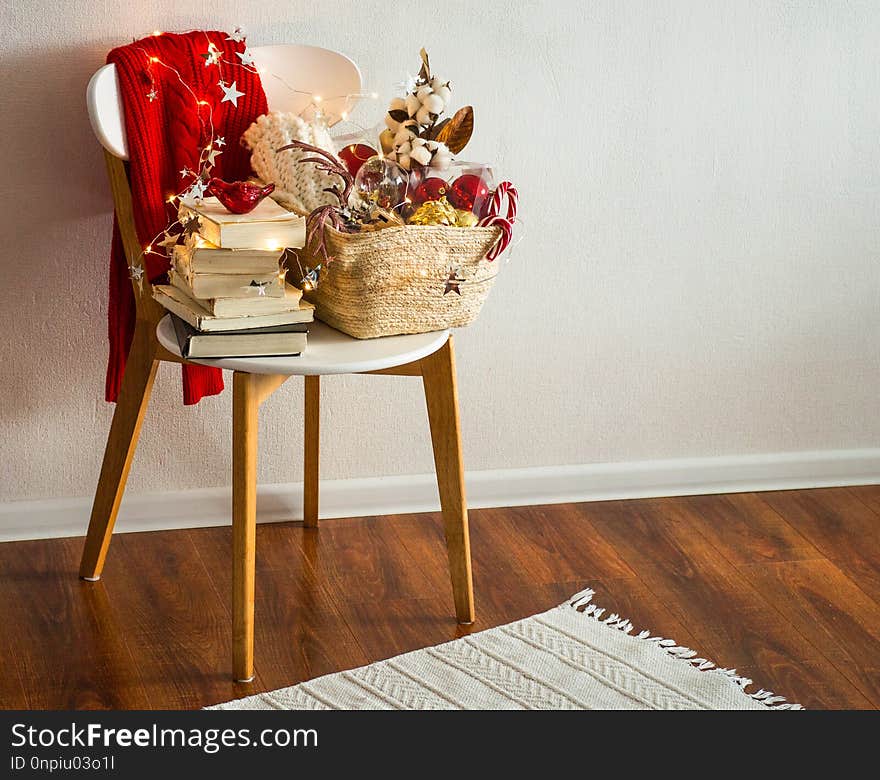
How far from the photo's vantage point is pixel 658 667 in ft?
5.62

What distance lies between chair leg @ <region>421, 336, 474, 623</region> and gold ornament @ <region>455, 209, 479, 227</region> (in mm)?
170

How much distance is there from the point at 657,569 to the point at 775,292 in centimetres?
62

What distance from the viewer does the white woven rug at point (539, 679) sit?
5.32 ft

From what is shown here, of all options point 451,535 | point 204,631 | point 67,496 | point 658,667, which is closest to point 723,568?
point 658,667

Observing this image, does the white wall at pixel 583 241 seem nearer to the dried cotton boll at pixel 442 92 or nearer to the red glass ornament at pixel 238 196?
the dried cotton boll at pixel 442 92

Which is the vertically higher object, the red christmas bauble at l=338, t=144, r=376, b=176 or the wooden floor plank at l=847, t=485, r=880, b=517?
the red christmas bauble at l=338, t=144, r=376, b=176

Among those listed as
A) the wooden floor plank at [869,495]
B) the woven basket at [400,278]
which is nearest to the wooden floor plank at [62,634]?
the woven basket at [400,278]

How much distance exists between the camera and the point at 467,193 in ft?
5.41

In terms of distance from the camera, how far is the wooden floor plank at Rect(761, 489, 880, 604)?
204cm

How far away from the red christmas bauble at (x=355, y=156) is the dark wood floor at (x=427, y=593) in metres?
0.66

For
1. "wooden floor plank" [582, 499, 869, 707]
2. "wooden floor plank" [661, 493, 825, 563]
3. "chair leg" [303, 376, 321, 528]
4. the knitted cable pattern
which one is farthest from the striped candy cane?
"wooden floor plank" [661, 493, 825, 563]

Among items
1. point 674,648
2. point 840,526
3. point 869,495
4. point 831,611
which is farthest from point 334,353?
point 869,495

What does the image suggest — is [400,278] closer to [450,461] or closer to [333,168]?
[333,168]

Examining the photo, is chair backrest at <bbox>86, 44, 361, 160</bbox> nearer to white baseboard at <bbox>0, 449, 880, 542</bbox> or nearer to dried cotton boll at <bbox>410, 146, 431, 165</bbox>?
dried cotton boll at <bbox>410, 146, 431, 165</bbox>
